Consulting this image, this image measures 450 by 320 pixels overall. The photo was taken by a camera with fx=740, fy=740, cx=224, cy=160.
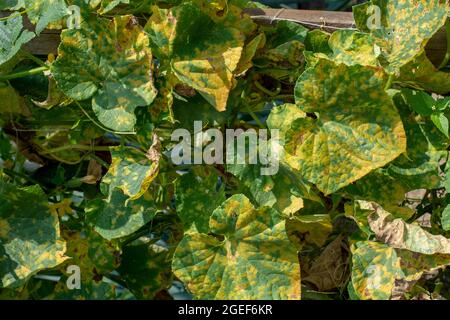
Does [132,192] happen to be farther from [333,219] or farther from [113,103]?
[333,219]

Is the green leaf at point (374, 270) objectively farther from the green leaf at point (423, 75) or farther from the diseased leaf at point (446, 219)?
the green leaf at point (423, 75)

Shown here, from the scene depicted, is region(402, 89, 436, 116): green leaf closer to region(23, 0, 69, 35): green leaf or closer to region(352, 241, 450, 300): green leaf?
region(352, 241, 450, 300): green leaf

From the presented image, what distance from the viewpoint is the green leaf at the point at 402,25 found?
101 centimetres

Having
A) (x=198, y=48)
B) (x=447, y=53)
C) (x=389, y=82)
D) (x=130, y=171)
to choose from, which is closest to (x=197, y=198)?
(x=130, y=171)

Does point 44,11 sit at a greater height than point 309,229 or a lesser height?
greater

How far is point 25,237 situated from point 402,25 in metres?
0.62

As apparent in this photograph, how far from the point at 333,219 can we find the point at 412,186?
147mm

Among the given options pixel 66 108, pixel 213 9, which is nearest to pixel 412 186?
pixel 213 9

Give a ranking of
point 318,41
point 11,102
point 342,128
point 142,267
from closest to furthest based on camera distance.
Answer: point 342,128, point 318,41, point 11,102, point 142,267

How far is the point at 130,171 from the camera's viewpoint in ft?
3.50

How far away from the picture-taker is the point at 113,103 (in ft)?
3.45

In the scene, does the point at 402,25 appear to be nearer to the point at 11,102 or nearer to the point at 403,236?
the point at 403,236

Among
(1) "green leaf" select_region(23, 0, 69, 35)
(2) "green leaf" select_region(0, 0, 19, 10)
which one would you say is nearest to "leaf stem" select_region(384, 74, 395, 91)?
(1) "green leaf" select_region(23, 0, 69, 35)

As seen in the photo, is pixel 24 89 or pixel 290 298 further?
pixel 24 89
